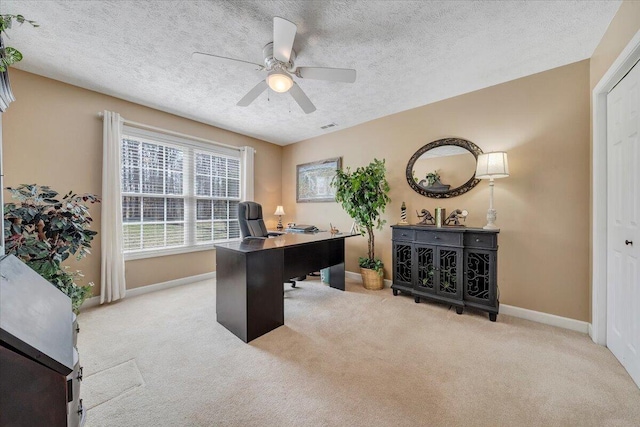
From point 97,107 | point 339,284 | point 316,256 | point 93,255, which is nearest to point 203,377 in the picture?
point 316,256

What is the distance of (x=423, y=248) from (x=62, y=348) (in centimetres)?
301

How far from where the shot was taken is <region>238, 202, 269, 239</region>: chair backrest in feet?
11.1

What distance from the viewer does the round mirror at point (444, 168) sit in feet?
9.69

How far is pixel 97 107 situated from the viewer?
2.97 meters

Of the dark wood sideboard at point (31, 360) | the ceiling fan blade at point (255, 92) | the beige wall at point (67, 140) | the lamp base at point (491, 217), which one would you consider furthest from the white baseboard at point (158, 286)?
the lamp base at point (491, 217)

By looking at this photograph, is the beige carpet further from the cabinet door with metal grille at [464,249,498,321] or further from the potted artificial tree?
the potted artificial tree

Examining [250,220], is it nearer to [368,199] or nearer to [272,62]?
[368,199]

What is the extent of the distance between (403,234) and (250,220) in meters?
2.09

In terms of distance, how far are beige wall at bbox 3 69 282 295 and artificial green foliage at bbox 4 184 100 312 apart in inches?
42.1

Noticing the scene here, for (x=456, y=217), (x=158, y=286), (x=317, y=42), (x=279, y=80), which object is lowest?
(x=158, y=286)

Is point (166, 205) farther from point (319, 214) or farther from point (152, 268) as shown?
point (319, 214)

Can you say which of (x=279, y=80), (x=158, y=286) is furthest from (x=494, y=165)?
(x=158, y=286)

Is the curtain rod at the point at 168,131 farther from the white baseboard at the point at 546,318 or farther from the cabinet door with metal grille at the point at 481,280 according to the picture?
the white baseboard at the point at 546,318

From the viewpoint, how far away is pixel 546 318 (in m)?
2.48
